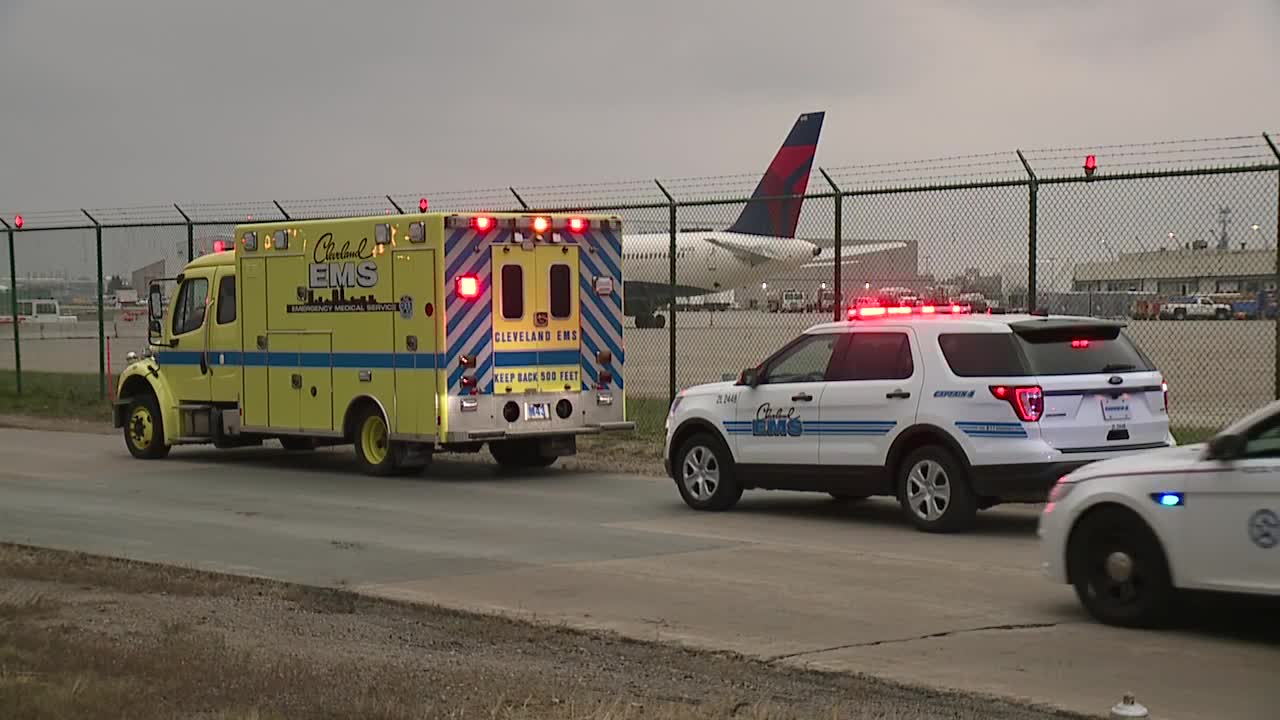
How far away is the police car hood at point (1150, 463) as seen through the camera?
30.4ft

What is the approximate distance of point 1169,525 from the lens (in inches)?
360

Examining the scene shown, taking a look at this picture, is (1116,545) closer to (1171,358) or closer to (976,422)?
(976,422)

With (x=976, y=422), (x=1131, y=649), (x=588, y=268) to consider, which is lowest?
(x=1131, y=649)

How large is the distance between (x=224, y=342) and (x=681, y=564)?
33.6 ft

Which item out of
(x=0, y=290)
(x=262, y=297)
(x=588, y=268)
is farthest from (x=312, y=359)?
(x=0, y=290)

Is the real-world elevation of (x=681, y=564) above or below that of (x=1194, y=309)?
below

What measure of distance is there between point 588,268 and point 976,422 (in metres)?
7.12

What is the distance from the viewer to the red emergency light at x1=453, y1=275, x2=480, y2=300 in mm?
18312

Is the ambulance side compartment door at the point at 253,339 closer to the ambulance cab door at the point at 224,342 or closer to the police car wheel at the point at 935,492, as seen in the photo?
the ambulance cab door at the point at 224,342

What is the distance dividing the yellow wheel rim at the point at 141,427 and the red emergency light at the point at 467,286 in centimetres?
574

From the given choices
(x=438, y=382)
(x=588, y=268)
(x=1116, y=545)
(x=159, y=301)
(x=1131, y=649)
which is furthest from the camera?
(x=159, y=301)

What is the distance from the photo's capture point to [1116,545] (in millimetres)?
9516

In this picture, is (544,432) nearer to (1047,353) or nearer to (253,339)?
(253,339)

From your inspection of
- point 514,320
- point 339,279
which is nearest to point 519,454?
point 514,320
